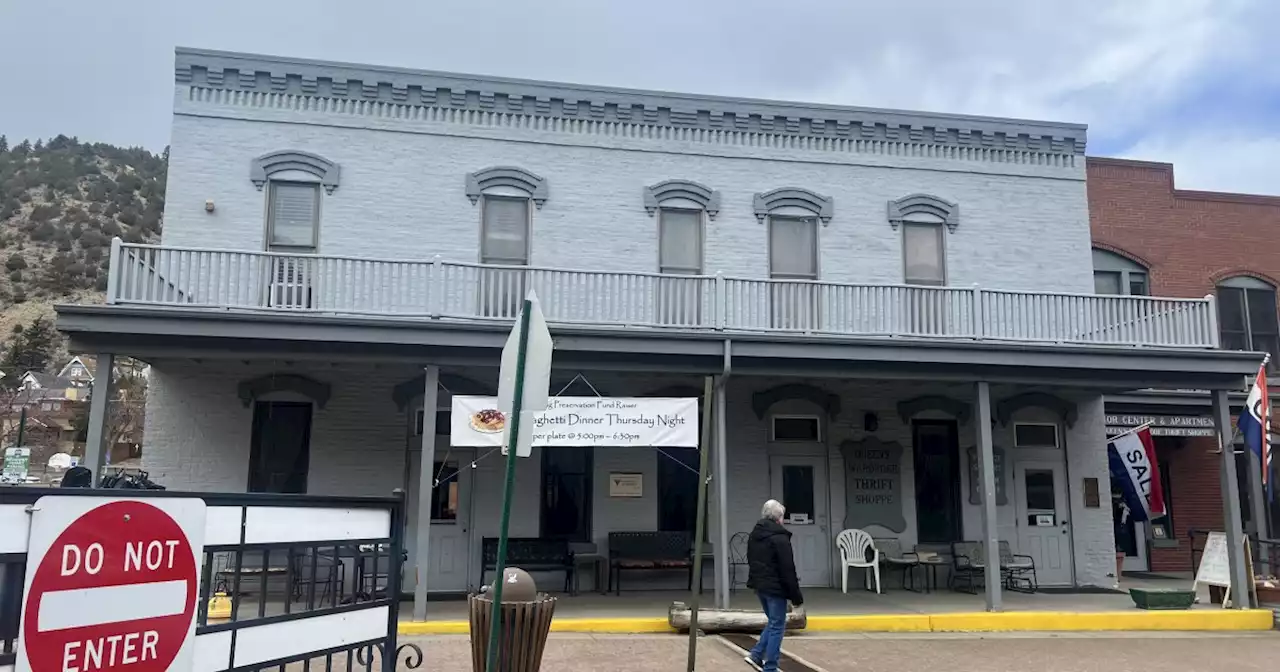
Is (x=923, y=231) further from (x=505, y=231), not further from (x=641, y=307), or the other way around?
(x=505, y=231)

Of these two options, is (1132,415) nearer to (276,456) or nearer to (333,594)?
(276,456)

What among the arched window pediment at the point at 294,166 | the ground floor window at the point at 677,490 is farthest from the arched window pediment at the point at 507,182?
the ground floor window at the point at 677,490

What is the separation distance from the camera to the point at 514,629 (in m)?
6.95

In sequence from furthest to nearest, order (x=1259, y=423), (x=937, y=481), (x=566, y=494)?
(x=937, y=481) < (x=566, y=494) < (x=1259, y=423)

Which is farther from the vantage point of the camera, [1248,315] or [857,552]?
[1248,315]

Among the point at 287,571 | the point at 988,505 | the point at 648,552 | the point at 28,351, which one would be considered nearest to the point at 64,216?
the point at 28,351

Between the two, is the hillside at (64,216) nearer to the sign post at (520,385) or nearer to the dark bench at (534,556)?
the dark bench at (534,556)

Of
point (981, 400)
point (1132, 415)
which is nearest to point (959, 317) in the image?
A: point (981, 400)

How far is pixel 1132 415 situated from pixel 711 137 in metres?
9.48

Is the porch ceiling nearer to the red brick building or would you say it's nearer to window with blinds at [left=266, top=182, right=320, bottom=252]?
window with blinds at [left=266, top=182, right=320, bottom=252]

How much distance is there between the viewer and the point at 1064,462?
16.4 m

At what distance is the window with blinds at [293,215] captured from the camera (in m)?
14.1

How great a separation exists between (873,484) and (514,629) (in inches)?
387

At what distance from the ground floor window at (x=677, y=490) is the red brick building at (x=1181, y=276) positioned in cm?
828
